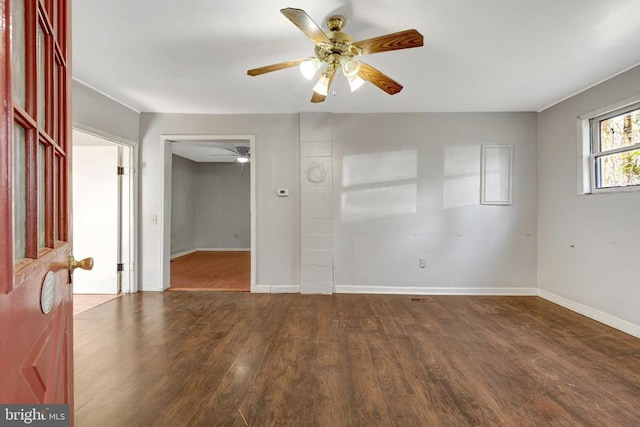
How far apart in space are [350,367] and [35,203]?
203 cm

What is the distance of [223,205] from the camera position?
8141 mm

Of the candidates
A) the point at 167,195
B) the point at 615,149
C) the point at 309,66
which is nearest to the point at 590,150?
the point at 615,149

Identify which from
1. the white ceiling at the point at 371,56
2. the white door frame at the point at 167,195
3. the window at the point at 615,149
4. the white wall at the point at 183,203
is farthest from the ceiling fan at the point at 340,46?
the white wall at the point at 183,203

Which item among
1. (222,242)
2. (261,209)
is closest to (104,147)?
(261,209)

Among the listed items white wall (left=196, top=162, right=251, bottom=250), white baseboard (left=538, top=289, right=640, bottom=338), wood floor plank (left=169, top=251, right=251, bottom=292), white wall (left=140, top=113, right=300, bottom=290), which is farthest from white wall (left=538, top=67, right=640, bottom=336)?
white wall (left=196, top=162, right=251, bottom=250)

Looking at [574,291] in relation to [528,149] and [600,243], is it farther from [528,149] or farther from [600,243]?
[528,149]

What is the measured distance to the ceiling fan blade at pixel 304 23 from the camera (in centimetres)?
156

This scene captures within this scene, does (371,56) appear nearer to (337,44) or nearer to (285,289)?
(337,44)

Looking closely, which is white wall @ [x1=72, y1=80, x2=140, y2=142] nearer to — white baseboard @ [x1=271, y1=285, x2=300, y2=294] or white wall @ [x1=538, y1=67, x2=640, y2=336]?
white baseboard @ [x1=271, y1=285, x2=300, y2=294]

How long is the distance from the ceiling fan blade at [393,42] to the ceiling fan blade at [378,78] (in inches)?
9.0

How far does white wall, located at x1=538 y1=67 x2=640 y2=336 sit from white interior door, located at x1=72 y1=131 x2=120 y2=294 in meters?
5.51

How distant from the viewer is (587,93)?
3.20m

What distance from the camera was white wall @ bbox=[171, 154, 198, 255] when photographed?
6.95 metres

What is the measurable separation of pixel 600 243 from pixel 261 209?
3.84m
